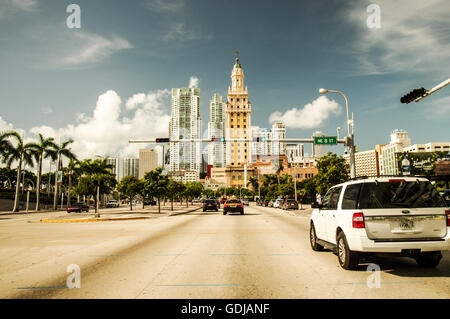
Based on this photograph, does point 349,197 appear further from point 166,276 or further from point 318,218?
point 166,276

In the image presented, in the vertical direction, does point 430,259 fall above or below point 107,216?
above

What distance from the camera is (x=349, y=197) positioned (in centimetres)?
723

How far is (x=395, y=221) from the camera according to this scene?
6.48m

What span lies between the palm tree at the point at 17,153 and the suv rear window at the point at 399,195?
49605mm

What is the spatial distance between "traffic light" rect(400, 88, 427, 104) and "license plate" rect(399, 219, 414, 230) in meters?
10.7

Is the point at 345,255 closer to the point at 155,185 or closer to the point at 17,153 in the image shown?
the point at 155,185

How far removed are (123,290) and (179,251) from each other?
423 cm

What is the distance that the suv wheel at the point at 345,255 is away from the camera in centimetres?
675

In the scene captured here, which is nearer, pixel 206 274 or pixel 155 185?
pixel 206 274

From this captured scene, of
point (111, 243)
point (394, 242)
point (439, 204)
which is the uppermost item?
point (439, 204)

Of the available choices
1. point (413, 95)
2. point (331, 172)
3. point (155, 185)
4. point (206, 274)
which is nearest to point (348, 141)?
point (413, 95)

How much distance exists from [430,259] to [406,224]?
1318 mm

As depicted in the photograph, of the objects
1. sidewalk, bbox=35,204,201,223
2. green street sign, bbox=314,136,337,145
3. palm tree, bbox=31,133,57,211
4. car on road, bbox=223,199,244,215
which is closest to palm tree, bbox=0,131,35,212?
palm tree, bbox=31,133,57,211

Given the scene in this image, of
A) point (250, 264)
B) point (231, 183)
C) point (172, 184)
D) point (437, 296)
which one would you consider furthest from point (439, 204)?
point (231, 183)
